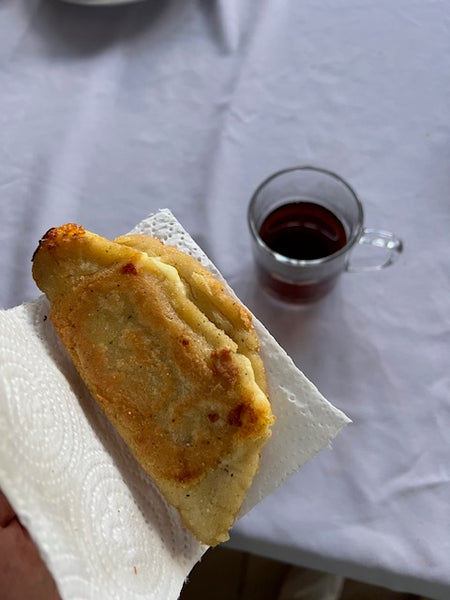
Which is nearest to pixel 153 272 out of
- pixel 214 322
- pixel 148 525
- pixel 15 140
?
pixel 214 322

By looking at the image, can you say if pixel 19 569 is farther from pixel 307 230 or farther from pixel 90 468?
pixel 307 230

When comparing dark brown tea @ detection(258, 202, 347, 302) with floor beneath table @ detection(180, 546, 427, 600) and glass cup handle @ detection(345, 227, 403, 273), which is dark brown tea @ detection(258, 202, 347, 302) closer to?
glass cup handle @ detection(345, 227, 403, 273)

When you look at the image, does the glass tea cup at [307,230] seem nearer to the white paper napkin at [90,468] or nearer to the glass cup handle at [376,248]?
the glass cup handle at [376,248]

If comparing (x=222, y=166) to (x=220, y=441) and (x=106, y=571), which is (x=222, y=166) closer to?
(x=220, y=441)

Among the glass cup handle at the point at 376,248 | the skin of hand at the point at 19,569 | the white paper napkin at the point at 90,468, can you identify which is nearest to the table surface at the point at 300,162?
the glass cup handle at the point at 376,248

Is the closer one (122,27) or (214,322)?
(214,322)

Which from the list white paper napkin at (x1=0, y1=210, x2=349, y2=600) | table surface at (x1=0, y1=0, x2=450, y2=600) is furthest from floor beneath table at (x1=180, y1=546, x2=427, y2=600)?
white paper napkin at (x1=0, y1=210, x2=349, y2=600)

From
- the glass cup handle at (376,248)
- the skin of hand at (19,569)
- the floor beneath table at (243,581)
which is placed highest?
the glass cup handle at (376,248)

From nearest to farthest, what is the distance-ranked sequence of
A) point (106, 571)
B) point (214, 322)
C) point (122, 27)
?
point (106, 571) < point (214, 322) < point (122, 27)
